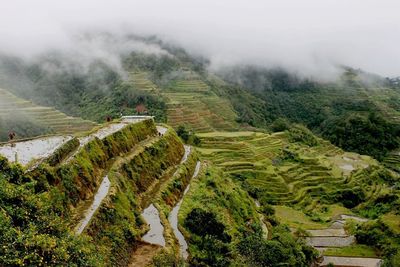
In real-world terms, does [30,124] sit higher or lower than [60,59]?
higher

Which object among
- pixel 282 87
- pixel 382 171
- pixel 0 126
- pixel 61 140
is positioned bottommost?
pixel 282 87

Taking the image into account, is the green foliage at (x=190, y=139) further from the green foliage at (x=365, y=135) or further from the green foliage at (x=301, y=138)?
the green foliage at (x=365, y=135)

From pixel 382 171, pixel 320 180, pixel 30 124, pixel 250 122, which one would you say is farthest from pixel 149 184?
pixel 250 122

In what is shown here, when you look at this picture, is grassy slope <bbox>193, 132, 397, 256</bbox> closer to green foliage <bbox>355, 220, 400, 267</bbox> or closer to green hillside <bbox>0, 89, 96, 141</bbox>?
green foliage <bbox>355, 220, 400, 267</bbox>

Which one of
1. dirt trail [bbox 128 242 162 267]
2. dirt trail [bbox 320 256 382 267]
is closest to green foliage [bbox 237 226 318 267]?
dirt trail [bbox 320 256 382 267]

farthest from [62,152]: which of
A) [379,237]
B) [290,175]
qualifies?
[290,175]

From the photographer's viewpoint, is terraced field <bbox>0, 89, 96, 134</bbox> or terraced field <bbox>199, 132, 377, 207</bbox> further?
terraced field <bbox>199, 132, 377, 207</bbox>

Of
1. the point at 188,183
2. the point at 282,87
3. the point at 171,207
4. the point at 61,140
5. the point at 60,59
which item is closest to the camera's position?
the point at 61,140

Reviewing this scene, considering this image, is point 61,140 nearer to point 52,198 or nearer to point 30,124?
point 52,198
